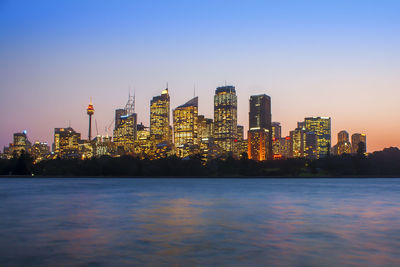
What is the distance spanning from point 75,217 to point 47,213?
520 cm

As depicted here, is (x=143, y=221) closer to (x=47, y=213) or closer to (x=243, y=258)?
(x=47, y=213)

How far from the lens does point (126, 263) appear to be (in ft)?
52.2

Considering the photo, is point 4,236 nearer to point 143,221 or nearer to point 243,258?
point 143,221

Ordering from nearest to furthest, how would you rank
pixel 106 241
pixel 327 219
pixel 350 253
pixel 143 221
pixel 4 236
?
1. pixel 350 253
2. pixel 106 241
3. pixel 4 236
4. pixel 143 221
5. pixel 327 219

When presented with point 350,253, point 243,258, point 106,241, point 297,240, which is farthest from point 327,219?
point 106,241

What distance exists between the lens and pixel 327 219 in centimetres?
3206

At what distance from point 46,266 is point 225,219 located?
18.0 m

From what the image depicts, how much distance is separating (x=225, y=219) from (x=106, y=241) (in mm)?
12654

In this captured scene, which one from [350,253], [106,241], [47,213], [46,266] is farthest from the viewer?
[47,213]

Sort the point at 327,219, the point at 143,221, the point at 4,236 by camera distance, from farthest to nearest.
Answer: the point at 327,219 → the point at 143,221 → the point at 4,236

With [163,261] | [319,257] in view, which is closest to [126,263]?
[163,261]

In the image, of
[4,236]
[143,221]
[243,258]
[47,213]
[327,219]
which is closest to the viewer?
[243,258]

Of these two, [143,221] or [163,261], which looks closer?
[163,261]

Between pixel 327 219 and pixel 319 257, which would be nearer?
pixel 319 257
